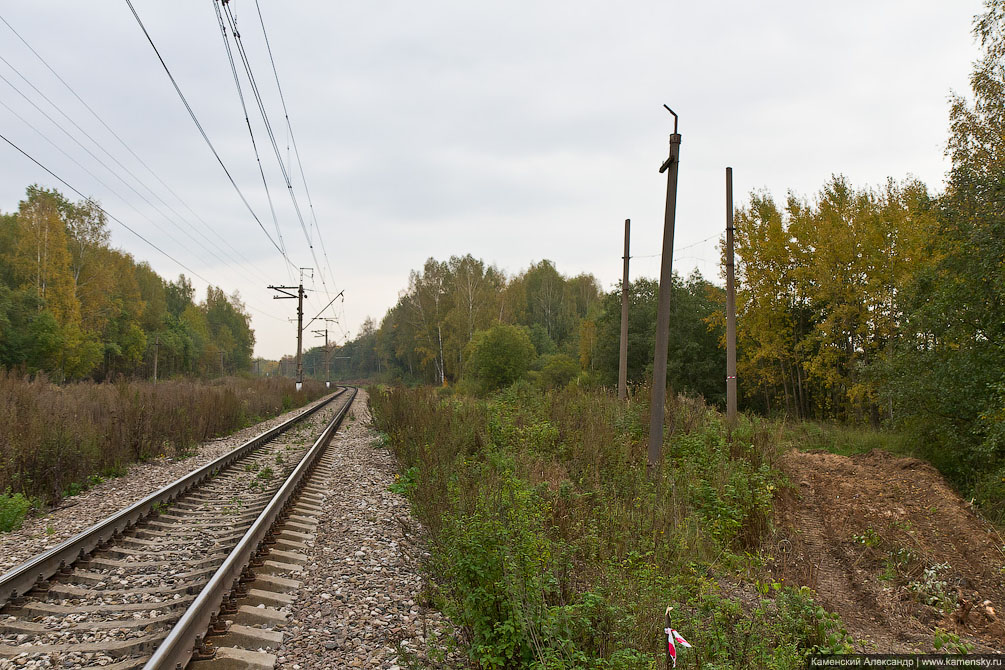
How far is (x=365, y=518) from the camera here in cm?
752

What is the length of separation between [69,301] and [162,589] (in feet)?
135

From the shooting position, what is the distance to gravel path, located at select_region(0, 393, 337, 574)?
579cm

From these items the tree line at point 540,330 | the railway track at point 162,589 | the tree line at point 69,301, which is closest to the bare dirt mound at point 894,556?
the railway track at point 162,589

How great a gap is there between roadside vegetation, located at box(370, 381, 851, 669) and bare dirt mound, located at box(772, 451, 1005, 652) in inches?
19.1

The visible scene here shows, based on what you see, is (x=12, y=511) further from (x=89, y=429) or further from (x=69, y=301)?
(x=69, y=301)

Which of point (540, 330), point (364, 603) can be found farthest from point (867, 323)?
point (540, 330)

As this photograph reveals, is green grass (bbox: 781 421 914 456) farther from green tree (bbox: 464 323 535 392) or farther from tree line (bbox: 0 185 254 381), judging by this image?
tree line (bbox: 0 185 254 381)

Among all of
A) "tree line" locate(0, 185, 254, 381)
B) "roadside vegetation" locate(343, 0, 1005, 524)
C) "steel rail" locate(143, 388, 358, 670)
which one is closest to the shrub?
"steel rail" locate(143, 388, 358, 670)

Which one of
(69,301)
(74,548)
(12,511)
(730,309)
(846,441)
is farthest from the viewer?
(69,301)

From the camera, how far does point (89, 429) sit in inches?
389

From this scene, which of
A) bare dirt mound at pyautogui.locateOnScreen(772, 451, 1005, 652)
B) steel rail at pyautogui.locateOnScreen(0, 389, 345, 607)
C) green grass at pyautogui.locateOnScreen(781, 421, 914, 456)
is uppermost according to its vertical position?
green grass at pyautogui.locateOnScreen(781, 421, 914, 456)

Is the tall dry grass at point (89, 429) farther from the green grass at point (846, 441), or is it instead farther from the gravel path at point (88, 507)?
the green grass at point (846, 441)

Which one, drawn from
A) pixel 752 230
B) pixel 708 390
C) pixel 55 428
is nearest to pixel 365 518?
pixel 55 428

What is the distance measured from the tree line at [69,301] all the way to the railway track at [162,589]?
1943 centimetres
